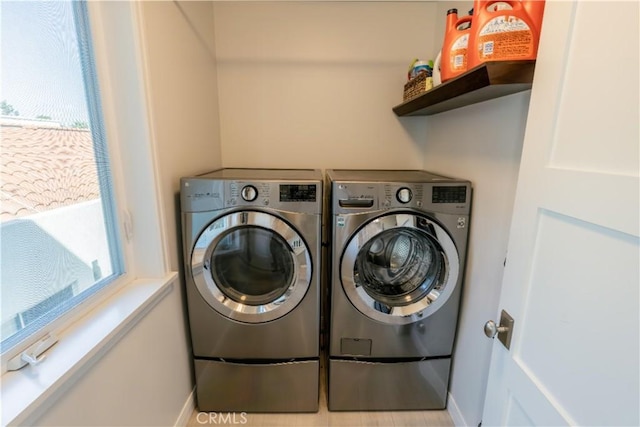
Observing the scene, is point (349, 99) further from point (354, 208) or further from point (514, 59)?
point (514, 59)

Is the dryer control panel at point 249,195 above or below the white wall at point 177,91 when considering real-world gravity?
below

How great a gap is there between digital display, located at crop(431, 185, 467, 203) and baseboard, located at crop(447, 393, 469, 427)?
109 centimetres

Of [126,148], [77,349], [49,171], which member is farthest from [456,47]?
[77,349]

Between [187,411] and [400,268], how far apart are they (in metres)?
1.34

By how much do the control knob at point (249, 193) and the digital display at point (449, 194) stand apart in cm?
79

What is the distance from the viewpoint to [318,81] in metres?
1.95

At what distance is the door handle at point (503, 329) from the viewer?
851 mm

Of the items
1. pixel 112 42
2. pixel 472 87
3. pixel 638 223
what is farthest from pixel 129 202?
pixel 638 223

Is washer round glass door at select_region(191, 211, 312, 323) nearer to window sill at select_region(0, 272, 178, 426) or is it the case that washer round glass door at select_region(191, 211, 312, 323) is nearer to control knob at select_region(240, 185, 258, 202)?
control knob at select_region(240, 185, 258, 202)

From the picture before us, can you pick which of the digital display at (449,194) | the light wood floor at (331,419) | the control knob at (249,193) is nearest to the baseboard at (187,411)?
the light wood floor at (331,419)

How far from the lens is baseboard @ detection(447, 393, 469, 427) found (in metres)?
1.47

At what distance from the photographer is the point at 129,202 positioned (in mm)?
1181

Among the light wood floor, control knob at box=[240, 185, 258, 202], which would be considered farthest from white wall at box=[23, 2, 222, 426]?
control knob at box=[240, 185, 258, 202]

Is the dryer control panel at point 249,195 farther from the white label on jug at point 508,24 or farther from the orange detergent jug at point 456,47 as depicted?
the white label on jug at point 508,24
